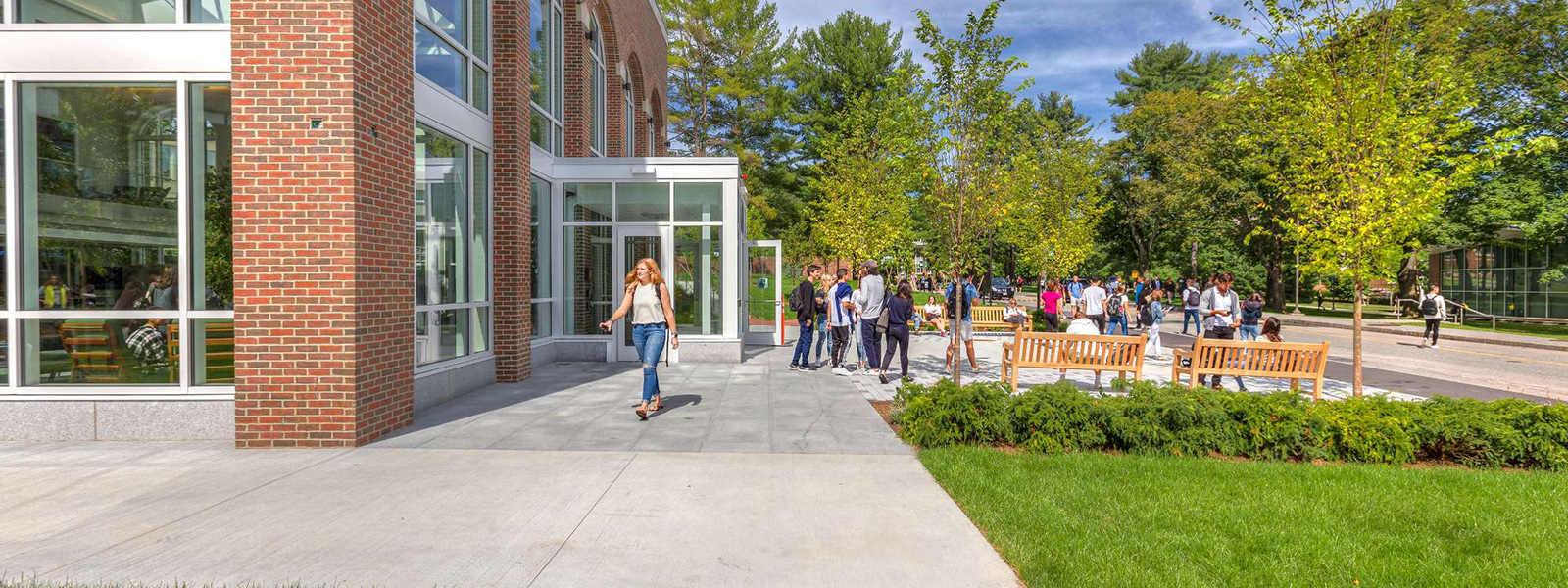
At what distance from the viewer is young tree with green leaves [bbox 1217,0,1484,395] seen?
832cm

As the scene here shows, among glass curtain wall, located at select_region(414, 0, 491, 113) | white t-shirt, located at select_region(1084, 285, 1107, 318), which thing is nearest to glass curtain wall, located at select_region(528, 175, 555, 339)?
glass curtain wall, located at select_region(414, 0, 491, 113)

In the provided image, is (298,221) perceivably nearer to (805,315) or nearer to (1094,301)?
(805,315)

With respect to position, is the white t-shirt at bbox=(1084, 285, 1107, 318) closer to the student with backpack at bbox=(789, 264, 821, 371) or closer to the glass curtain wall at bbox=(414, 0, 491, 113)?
the student with backpack at bbox=(789, 264, 821, 371)

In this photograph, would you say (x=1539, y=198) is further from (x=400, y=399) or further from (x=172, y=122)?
(x=172, y=122)

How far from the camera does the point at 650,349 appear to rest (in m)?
7.74

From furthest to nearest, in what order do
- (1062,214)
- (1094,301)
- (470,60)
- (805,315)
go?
(1062,214)
(1094,301)
(805,315)
(470,60)

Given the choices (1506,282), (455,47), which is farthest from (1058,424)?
(1506,282)

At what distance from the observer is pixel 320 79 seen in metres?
6.32

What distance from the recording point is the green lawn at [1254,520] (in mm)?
3736

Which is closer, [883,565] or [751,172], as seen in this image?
[883,565]

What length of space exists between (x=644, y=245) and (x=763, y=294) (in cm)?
418

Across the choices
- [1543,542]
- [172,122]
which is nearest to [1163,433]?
[1543,542]

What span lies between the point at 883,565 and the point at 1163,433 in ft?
11.6

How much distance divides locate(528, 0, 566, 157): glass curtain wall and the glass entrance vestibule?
0.66 m
